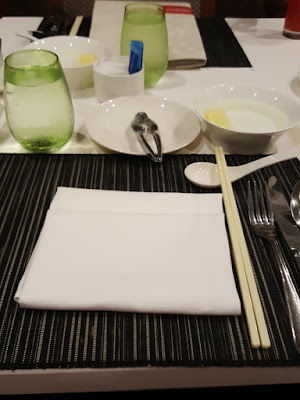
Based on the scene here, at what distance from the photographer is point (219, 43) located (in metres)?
1.24

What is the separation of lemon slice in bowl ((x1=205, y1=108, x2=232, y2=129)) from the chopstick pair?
6.4 inches

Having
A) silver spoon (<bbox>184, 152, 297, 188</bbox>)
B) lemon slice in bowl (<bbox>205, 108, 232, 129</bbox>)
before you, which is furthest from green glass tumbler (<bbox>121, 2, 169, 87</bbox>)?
silver spoon (<bbox>184, 152, 297, 188</bbox>)

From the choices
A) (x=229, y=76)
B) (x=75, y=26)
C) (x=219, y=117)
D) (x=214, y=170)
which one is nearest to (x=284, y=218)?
(x=214, y=170)

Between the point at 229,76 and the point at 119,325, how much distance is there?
0.82 meters

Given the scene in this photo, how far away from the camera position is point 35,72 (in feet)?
2.11

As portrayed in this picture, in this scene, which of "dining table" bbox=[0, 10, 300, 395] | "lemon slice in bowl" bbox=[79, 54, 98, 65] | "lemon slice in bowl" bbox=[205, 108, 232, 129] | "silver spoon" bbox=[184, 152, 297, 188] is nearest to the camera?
"dining table" bbox=[0, 10, 300, 395]

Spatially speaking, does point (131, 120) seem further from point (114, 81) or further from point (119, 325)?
point (119, 325)

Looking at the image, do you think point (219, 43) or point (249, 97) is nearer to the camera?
point (249, 97)

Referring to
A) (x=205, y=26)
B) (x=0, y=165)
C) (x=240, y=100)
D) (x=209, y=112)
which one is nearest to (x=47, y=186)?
(x=0, y=165)

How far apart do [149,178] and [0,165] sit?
28 centimetres

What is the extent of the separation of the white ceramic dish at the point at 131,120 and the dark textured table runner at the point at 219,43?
0.36 metres

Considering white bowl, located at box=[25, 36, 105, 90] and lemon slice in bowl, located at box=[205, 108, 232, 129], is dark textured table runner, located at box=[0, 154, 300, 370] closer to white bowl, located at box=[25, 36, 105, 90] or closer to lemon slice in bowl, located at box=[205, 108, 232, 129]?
lemon slice in bowl, located at box=[205, 108, 232, 129]

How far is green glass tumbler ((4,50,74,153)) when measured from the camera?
2.13ft

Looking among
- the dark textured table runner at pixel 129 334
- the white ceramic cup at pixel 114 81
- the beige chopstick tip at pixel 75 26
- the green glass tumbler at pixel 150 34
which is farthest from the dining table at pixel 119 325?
the beige chopstick tip at pixel 75 26
